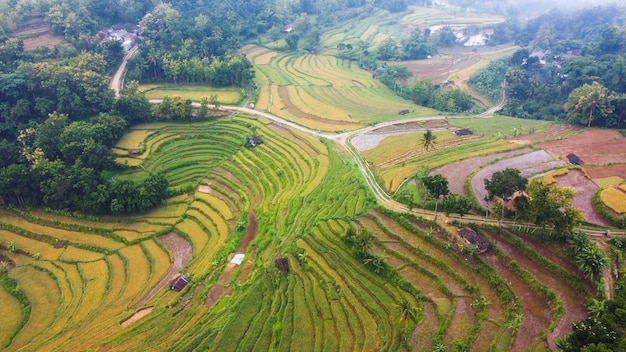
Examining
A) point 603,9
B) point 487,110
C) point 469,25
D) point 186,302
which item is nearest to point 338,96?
point 487,110

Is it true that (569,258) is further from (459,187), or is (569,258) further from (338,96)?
(338,96)

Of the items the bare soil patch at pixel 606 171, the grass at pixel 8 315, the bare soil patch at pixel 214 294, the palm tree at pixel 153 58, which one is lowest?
the grass at pixel 8 315

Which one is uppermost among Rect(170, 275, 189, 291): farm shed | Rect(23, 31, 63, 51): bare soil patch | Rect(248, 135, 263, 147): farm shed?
Rect(23, 31, 63, 51): bare soil patch

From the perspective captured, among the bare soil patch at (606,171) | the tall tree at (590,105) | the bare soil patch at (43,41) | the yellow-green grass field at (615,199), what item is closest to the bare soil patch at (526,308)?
the yellow-green grass field at (615,199)

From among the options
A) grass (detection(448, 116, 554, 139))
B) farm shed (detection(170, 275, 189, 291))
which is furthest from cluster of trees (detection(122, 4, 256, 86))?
farm shed (detection(170, 275, 189, 291))

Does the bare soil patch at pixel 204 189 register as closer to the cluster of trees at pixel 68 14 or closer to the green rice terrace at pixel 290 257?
the green rice terrace at pixel 290 257

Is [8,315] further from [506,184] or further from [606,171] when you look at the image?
[606,171]

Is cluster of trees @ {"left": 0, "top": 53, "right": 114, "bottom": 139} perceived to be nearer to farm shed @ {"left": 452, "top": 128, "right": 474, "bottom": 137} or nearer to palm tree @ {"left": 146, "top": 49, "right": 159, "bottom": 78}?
palm tree @ {"left": 146, "top": 49, "right": 159, "bottom": 78}
